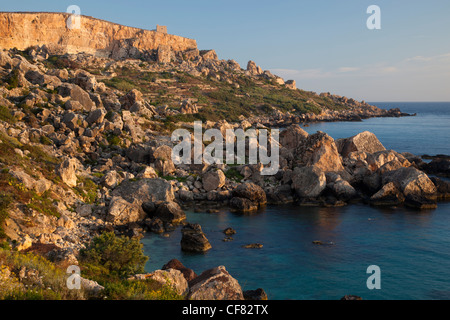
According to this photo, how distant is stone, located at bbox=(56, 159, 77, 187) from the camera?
33.3m

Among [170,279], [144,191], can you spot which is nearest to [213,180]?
[144,191]

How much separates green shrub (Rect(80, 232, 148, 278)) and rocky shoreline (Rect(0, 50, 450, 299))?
5.75ft

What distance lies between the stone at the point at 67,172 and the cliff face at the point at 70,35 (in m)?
90.8

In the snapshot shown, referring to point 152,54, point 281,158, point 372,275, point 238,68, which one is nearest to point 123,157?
point 281,158

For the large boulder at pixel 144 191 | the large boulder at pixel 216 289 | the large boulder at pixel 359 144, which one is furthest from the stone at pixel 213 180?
the large boulder at pixel 216 289

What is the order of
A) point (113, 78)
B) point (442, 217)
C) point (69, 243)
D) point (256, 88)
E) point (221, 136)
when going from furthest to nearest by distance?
point (256, 88), point (113, 78), point (221, 136), point (442, 217), point (69, 243)

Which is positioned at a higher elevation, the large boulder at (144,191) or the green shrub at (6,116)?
the green shrub at (6,116)

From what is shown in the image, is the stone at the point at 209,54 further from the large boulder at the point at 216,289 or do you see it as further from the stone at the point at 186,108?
the large boulder at the point at 216,289

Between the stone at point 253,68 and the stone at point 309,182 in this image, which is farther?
the stone at point 253,68

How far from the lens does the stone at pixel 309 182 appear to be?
41562 millimetres
